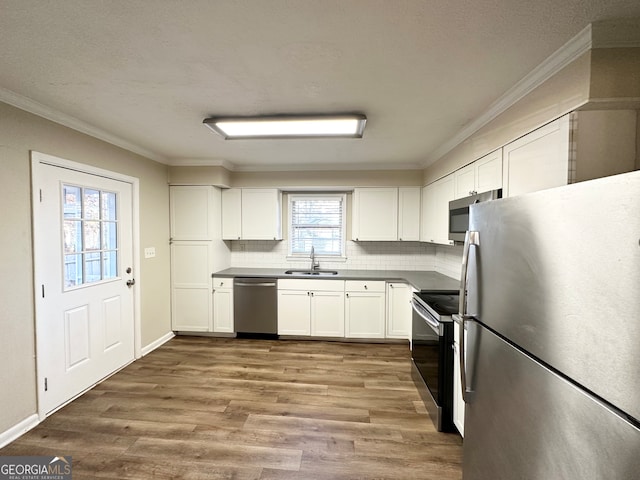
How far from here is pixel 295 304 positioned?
3.82 metres

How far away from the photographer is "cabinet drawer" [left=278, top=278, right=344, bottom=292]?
377cm

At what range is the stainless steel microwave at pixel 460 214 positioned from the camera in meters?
2.24

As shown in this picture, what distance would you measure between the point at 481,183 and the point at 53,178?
344 centimetres

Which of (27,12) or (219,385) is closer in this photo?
(27,12)

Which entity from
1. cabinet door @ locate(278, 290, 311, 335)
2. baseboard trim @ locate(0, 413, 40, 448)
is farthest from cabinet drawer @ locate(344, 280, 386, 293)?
baseboard trim @ locate(0, 413, 40, 448)

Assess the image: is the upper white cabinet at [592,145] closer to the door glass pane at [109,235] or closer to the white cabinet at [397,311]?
the white cabinet at [397,311]

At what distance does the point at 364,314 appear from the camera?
3.75m

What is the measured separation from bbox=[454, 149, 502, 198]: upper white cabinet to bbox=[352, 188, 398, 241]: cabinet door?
4.06ft

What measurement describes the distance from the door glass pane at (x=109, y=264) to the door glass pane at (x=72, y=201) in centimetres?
50

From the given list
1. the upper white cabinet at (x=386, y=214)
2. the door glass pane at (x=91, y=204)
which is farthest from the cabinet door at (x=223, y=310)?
the upper white cabinet at (x=386, y=214)

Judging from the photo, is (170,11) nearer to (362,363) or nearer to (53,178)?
(53,178)

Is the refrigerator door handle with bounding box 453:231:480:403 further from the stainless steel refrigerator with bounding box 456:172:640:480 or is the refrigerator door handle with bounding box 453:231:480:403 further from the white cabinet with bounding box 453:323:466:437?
the white cabinet with bounding box 453:323:466:437

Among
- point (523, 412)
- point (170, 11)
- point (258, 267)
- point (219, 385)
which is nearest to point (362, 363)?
point (219, 385)

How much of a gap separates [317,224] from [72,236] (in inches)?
113
